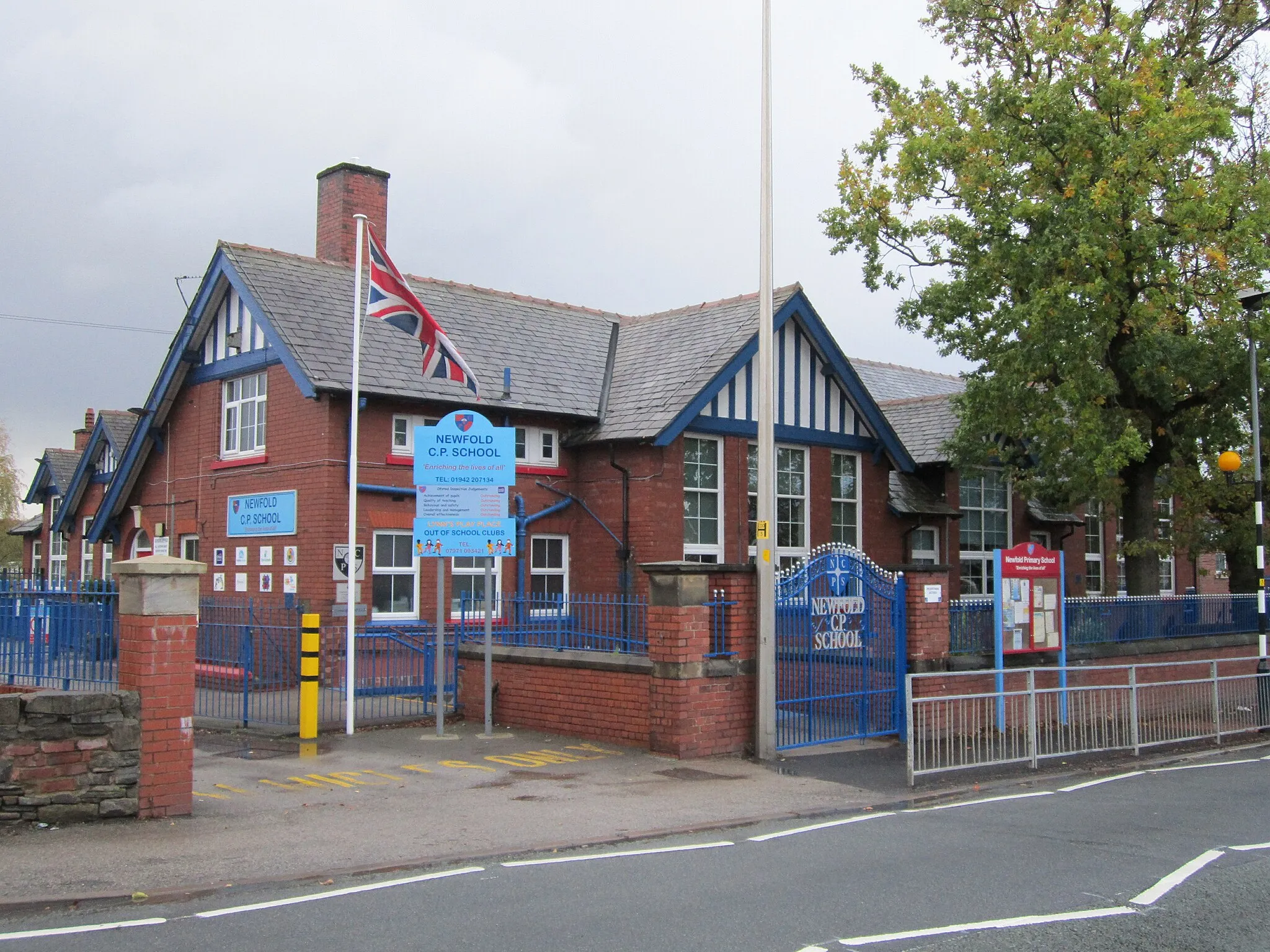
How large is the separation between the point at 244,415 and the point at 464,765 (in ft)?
38.2

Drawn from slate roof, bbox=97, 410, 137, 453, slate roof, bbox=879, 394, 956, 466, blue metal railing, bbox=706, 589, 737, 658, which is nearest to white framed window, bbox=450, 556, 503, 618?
blue metal railing, bbox=706, 589, 737, 658

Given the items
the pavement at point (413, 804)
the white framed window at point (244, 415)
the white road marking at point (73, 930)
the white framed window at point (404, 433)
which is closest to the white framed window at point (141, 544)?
the white framed window at point (244, 415)

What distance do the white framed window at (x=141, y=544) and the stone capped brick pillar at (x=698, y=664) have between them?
50.6ft

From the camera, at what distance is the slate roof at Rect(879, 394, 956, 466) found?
26312mm

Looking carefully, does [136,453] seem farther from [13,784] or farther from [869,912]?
[869,912]

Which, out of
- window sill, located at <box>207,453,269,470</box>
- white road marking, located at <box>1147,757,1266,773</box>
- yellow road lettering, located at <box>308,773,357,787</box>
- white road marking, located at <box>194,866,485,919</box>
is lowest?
white road marking, located at <box>1147,757,1266,773</box>

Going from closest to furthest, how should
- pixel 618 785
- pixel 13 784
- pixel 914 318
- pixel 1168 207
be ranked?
pixel 13 784
pixel 618 785
pixel 1168 207
pixel 914 318

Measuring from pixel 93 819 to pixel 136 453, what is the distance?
16286 mm

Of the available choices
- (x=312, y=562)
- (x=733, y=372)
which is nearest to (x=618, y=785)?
(x=312, y=562)

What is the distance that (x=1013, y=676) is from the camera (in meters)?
15.8

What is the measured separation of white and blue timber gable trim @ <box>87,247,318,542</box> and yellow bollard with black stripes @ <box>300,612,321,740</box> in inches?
246

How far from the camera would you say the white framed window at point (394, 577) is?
64.4 ft

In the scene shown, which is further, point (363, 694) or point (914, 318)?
point (914, 318)

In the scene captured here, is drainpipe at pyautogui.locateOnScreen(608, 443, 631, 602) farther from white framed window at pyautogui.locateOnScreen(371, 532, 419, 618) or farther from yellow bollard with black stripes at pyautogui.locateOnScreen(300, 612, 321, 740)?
yellow bollard with black stripes at pyautogui.locateOnScreen(300, 612, 321, 740)
